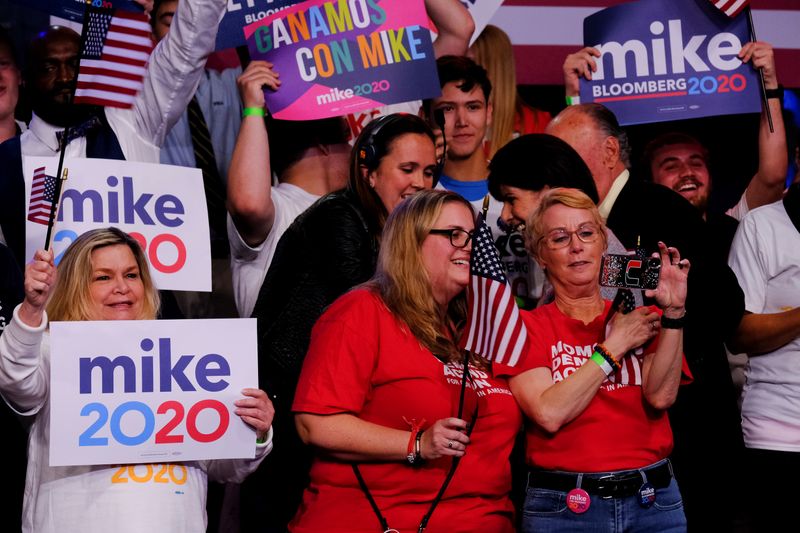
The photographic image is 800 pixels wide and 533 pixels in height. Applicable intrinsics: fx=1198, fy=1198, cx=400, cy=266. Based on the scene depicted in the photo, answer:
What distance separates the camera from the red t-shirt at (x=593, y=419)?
3.57 m

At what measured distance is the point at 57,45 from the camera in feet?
15.2

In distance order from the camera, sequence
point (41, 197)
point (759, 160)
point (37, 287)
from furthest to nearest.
A: 1. point (759, 160)
2. point (41, 197)
3. point (37, 287)

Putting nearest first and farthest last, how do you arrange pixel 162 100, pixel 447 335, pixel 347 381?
pixel 347 381 < pixel 447 335 < pixel 162 100

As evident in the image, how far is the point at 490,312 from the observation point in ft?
11.7

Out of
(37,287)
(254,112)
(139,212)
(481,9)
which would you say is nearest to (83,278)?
(37,287)

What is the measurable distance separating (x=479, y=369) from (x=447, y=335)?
0.47ft

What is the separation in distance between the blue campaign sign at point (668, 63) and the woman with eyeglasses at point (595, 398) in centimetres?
146

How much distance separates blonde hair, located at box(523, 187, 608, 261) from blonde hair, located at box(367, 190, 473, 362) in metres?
0.27

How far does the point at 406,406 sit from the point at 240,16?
1.89 metres

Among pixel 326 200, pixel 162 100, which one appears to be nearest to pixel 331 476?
pixel 326 200

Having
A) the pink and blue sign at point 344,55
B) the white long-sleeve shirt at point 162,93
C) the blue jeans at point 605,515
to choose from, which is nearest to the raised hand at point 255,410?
the blue jeans at point 605,515

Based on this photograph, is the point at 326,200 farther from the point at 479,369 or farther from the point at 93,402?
the point at 93,402

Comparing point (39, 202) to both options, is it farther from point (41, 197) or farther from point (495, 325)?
point (495, 325)

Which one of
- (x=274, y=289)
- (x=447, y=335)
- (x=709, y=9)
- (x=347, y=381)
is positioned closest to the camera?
(x=347, y=381)
